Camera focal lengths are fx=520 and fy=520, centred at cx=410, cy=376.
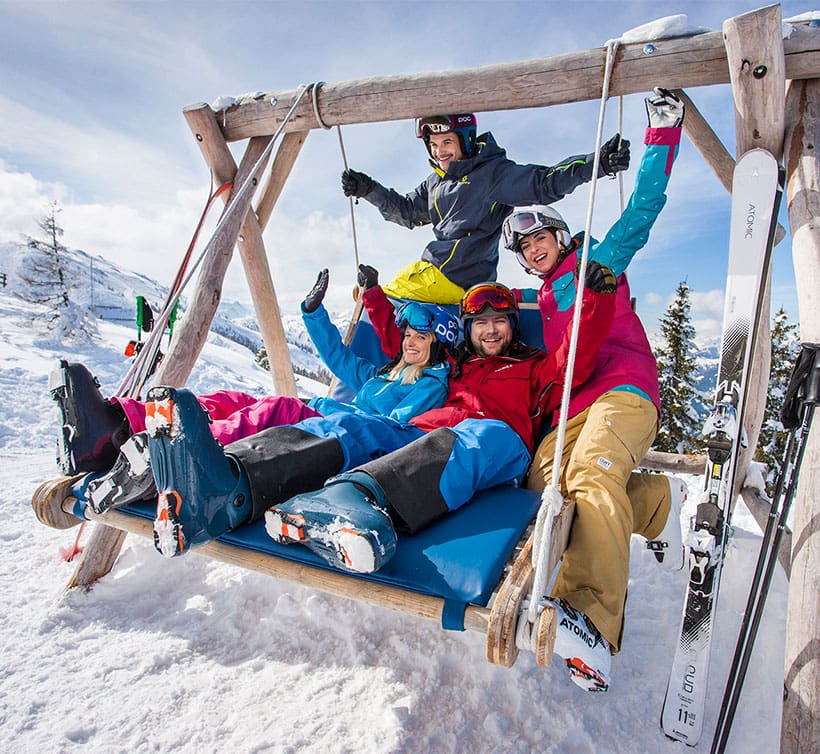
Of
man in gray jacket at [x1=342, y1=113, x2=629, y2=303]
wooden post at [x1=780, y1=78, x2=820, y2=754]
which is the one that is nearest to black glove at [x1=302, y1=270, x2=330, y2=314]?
man in gray jacket at [x1=342, y1=113, x2=629, y2=303]

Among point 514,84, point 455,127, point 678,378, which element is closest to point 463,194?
point 455,127

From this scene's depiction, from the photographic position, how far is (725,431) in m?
2.21

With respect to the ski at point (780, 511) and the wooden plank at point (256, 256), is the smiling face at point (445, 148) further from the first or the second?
the ski at point (780, 511)

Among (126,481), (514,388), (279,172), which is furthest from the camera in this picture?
(279,172)

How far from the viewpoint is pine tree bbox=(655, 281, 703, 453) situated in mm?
14820

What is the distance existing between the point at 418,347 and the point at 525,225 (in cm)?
95

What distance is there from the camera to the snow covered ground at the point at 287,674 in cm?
193

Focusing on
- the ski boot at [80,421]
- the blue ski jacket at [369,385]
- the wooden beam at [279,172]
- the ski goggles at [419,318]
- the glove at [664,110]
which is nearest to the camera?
the ski boot at [80,421]

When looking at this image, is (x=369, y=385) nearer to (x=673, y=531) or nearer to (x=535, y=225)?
(x=535, y=225)

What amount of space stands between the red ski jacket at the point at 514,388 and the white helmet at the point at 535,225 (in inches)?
→ 24.8

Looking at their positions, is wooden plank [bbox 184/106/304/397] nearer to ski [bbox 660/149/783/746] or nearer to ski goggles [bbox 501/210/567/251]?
ski goggles [bbox 501/210/567/251]

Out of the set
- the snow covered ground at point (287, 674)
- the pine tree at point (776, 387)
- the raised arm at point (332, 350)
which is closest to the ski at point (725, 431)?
the snow covered ground at point (287, 674)

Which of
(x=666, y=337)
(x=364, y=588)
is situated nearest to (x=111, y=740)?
(x=364, y=588)

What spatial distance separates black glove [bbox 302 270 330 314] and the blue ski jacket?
0.04 metres
